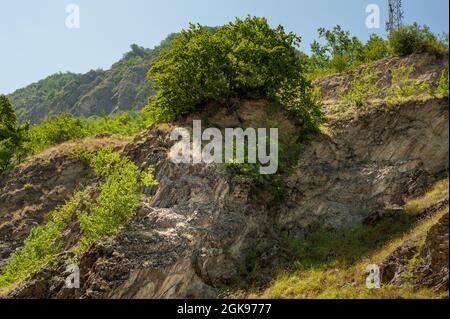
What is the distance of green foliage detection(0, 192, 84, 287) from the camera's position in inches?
822

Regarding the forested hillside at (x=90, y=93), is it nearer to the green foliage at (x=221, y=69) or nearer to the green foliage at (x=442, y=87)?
the green foliage at (x=221, y=69)

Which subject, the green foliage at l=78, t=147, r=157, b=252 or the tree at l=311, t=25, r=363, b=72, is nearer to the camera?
the green foliage at l=78, t=147, r=157, b=252

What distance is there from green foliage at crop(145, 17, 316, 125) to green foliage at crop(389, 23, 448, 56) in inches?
207

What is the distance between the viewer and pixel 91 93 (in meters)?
158

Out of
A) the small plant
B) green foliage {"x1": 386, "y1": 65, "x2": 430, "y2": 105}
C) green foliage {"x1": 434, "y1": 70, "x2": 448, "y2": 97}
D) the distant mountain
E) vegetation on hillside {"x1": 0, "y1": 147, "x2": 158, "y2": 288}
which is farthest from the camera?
the distant mountain

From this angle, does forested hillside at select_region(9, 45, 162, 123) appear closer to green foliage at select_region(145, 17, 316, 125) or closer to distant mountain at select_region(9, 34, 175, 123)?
distant mountain at select_region(9, 34, 175, 123)

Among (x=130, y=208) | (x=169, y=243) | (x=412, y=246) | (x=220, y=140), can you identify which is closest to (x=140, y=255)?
(x=169, y=243)

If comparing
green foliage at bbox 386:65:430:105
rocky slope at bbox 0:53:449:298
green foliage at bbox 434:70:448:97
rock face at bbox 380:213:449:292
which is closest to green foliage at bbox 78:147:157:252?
rocky slope at bbox 0:53:449:298

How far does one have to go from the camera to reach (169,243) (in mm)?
17125

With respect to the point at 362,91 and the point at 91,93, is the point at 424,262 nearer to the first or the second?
the point at 362,91

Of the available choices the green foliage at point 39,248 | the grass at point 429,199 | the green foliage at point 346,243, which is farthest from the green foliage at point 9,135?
the grass at point 429,199

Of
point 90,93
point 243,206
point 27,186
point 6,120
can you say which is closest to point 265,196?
point 243,206
